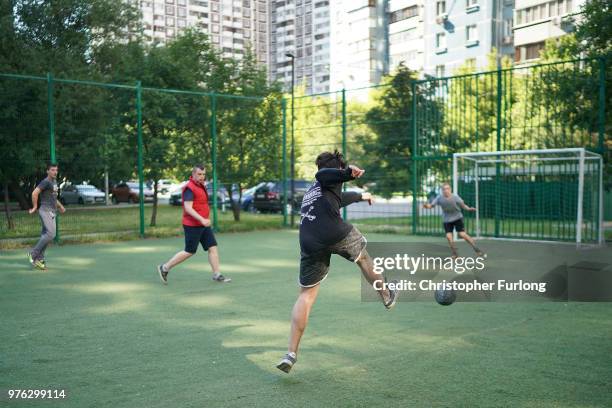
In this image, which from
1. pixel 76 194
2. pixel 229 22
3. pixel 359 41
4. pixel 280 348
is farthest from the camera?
pixel 359 41

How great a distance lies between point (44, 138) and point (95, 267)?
529 centimetres

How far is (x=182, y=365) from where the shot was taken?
17.6ft

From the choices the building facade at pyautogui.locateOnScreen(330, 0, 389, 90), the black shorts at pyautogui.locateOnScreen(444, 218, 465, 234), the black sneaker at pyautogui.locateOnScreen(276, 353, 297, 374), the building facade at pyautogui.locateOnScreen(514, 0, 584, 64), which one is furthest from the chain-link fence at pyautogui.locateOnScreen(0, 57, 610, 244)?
the building facade at pyautogui.locateOnScreen(330, 0, 389, 90)

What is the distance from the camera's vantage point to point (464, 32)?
4744cm

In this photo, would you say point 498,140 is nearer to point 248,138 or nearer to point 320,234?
point 248,138

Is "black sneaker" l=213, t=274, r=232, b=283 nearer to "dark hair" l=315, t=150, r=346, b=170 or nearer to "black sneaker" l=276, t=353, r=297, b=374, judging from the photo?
"dark hair" l=315, t=150, r=346, b=170

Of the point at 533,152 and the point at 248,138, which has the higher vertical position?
the point at 248,138

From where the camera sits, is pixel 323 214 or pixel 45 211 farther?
pixel 45 211

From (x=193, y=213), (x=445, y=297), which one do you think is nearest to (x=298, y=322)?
(x=445, y=297)

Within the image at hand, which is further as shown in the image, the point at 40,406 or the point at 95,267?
the point at 95,267

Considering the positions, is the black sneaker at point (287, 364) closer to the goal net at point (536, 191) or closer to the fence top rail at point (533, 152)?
the fence top rail at point (533, 152)

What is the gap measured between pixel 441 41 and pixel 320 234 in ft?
157

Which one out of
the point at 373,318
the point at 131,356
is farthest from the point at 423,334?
the point at 131,356

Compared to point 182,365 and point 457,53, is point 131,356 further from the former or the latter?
point 457,53
